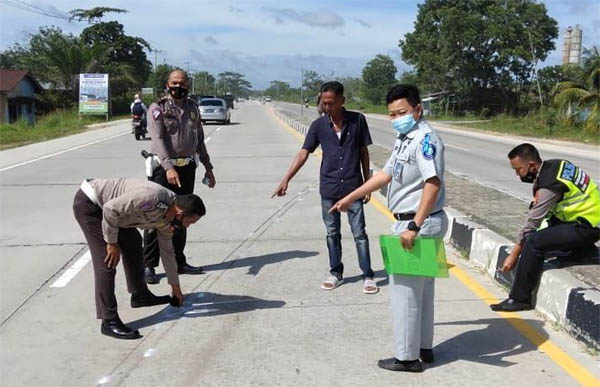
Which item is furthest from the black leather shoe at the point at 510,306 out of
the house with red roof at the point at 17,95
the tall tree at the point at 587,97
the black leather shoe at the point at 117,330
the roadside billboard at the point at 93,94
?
the house with red roof at the point at 17,95

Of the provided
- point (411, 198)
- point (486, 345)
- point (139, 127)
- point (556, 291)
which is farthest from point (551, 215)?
point (139, 127)

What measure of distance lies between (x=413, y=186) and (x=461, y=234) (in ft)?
11.0

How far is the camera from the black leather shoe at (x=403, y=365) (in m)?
3.83

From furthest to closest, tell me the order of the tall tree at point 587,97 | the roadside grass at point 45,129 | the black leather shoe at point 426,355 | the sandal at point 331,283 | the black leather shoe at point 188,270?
the tall tree at point 587,97 → the roadside grass at point 45,129 → the black leather shoe at point 188,270 → the sandal at point 331,283 → the black leather shoe at point 426,355

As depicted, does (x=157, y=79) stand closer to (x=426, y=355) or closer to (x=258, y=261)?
(x=258, y=261)

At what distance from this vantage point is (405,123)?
3713 mm

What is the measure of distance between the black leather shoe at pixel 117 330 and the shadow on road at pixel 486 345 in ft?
6.75

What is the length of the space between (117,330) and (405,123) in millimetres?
2454

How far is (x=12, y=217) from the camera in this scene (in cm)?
886

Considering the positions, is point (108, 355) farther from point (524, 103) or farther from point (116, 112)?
point (524, 103)

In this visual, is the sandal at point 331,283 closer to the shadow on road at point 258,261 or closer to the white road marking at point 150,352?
the shadow on road at point 258,261

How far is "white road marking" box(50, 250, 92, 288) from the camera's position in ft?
18.8

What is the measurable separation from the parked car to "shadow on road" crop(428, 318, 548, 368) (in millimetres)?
30958

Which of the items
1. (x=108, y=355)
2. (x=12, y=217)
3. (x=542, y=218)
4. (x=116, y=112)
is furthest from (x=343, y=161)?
(x=116, y=112)
